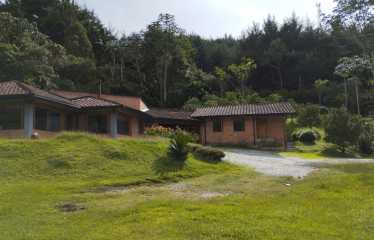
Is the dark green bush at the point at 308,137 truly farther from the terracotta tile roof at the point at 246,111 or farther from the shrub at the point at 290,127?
the terracotta tile roof at the point at 246,111

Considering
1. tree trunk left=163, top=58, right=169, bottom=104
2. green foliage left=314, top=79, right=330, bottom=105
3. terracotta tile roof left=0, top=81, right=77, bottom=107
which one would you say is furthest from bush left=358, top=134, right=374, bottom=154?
tree trunk left=163, top=58, right=169, bottom=104

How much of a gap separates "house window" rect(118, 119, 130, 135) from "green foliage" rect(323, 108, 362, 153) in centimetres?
1439

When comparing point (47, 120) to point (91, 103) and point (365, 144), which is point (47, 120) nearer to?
point (91, 103)

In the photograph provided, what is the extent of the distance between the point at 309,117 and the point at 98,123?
2278cm

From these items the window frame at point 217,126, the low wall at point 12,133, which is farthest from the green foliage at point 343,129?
the low wall at point 12,133

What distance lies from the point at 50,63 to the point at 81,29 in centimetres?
1383

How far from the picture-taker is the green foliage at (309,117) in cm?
4431

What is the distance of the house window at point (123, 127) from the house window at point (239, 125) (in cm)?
891

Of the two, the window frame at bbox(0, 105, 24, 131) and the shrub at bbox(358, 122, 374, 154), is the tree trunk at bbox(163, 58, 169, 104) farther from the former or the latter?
the window frame at bbox(0, 105, 24, 131)

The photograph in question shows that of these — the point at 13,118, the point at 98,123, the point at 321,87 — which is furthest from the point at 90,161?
the point at 321,87

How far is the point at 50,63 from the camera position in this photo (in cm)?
4306

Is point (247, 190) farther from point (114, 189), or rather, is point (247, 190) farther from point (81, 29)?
point (81, 29)

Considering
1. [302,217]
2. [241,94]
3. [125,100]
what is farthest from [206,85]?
[302,217]

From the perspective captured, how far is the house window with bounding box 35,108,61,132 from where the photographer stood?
25688 mm
